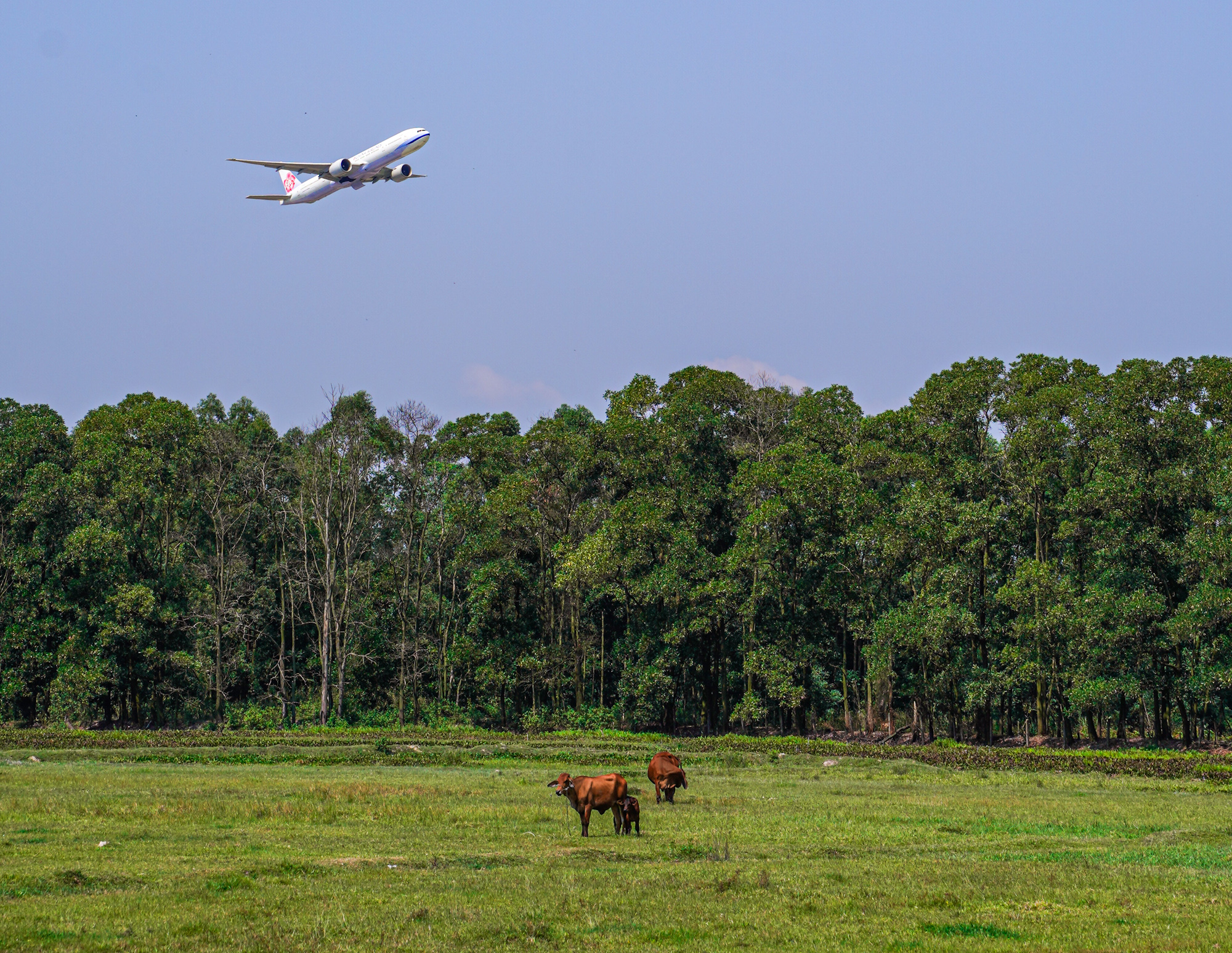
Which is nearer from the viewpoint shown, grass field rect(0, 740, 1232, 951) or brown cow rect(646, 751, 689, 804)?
grass field rect(0, 740, 1232, 951)

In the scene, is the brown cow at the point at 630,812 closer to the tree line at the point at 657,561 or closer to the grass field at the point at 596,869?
the grass field at the point at 596,869

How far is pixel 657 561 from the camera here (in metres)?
71.5

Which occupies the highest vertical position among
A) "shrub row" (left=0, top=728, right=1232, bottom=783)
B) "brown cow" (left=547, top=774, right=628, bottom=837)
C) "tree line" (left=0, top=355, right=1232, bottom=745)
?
"tree line" (left=0, top=355, right=1232, bottom=745)

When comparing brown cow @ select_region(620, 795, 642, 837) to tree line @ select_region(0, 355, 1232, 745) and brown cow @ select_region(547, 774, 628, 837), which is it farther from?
tree line @ select_region(0, 355, 1232, 745)

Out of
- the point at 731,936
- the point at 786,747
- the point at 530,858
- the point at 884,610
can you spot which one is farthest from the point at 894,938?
the point at 884,610

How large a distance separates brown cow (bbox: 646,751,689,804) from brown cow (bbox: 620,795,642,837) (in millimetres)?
6117

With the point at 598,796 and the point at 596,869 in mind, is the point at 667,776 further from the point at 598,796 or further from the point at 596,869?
the point at 596,869

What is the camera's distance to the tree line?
192 ft

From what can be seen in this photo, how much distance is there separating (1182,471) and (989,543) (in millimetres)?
11269

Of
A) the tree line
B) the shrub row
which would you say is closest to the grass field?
the shrub row

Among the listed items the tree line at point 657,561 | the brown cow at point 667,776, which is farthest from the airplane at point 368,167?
the brown cow at point 667,776

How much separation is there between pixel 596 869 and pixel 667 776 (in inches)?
439

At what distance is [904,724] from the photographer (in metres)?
77.8

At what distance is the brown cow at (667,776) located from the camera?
31.0 m
